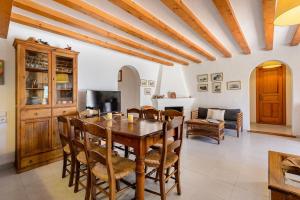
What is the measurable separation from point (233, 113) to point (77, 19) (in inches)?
190

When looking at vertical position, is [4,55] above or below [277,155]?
above

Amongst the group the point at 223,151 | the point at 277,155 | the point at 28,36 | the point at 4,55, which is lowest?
the point at 223,151

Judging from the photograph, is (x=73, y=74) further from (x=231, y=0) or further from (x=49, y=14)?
(x=231, y=0)

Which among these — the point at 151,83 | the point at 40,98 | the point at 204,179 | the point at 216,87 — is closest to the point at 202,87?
the point at 216,87

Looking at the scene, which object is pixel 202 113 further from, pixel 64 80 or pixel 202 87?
pixel 64 80

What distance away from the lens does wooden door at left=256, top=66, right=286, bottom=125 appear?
6.20 metres

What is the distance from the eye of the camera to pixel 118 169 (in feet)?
5.53

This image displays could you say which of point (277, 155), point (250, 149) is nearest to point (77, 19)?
point (277, 155)

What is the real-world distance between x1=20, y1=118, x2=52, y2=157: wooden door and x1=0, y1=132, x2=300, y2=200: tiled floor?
323mm

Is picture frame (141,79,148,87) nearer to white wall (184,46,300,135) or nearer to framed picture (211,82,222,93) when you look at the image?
white wall (184,46,300,135)

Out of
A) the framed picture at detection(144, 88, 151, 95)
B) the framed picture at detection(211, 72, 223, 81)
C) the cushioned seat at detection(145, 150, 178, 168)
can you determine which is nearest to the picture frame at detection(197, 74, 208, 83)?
the framed picture at detection(211, 72, 223, 81)

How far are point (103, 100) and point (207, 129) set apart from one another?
2.84 meters

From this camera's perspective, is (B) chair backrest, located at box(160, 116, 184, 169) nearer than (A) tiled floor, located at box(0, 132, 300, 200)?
Yes

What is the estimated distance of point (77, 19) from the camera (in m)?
2.69
